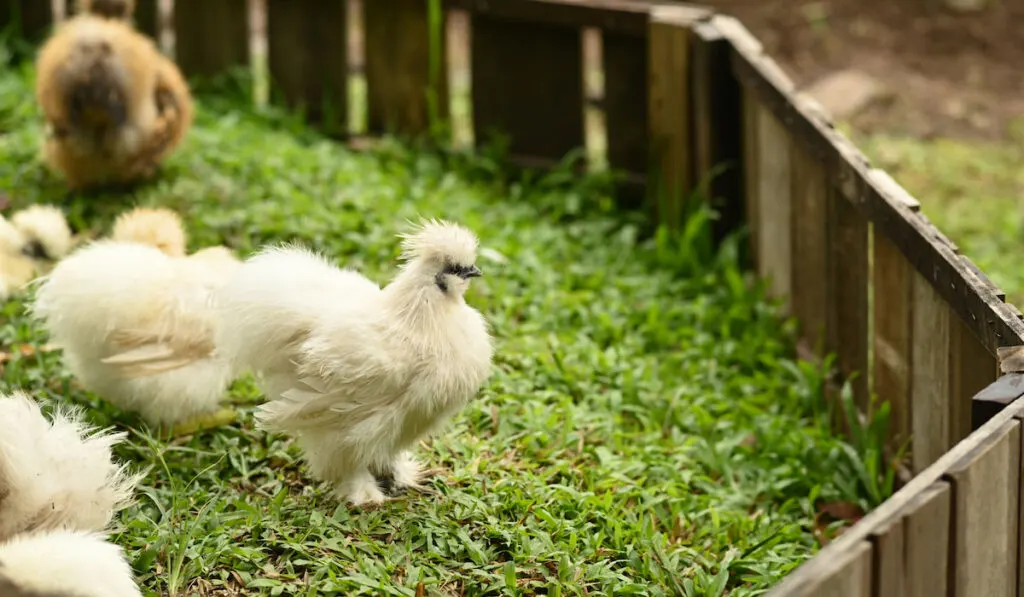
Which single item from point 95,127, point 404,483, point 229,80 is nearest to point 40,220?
point 95,127

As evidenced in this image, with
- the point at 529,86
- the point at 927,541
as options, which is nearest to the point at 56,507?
the point at 927,541

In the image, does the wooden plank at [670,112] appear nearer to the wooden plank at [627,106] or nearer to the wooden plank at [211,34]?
the wooden plank at [627,106]

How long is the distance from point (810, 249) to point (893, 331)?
99 cm

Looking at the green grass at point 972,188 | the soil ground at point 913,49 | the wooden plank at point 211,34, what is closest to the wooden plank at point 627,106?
the green grass at point 972,188

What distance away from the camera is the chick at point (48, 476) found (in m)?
3.40

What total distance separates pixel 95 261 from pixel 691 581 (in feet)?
7.02

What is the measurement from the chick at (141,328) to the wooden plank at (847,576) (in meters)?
2.25

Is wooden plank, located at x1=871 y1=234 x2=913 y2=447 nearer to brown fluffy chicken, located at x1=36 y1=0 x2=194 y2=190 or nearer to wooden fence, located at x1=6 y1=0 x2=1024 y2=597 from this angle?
wooden fence, located at x1=6 y1=0 x2=1024 y2=597

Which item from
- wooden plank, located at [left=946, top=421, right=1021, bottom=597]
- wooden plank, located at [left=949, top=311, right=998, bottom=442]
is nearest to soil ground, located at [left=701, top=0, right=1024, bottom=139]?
wooden plank, located at [left=949, top=311, right=998, bottom=442]

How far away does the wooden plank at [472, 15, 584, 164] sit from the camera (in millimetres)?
7430

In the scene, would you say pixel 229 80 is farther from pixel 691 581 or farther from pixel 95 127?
pixel 691 581

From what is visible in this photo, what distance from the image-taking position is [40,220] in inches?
211

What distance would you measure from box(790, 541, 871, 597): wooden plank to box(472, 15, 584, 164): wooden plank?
4.96 m

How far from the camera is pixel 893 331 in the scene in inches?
193
